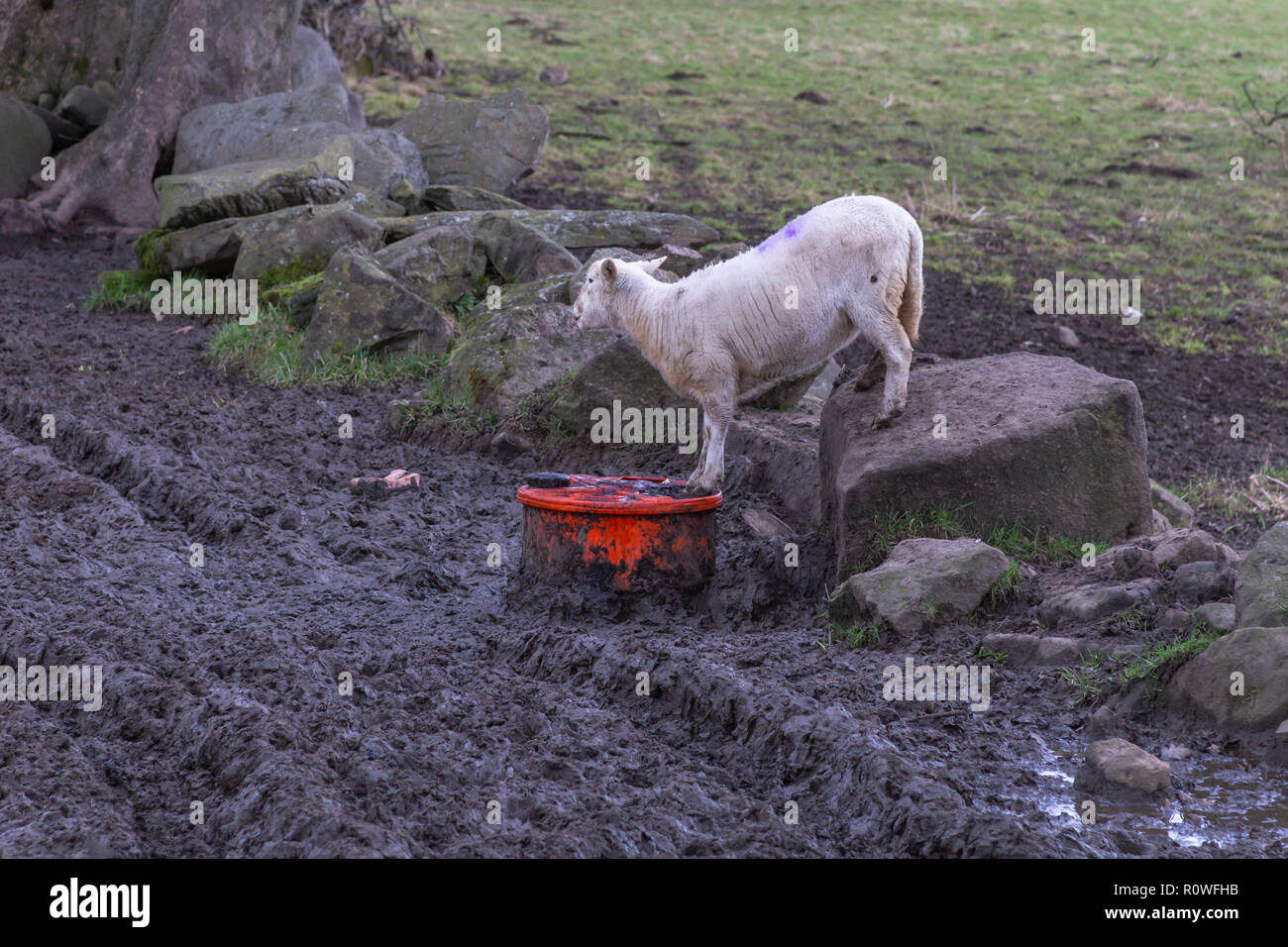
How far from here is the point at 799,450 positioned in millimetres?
7852

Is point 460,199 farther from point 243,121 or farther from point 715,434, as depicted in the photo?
point 715,434

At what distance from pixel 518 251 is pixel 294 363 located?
2.09 metres

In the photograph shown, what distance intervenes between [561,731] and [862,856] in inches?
51.5

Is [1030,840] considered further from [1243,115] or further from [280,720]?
[1243,115]

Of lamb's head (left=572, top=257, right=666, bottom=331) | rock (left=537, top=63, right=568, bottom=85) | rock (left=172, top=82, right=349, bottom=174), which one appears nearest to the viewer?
lamb's head (left=572, top=257, right=666, bottom=331)

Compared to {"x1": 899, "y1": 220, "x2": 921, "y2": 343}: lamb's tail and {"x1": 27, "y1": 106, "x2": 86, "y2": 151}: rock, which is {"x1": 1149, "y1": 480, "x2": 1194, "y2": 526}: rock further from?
{"x1": 27, "y1": 106, "x2": 86, "y2": 151}: rock

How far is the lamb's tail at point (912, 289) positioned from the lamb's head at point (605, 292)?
4.33ft

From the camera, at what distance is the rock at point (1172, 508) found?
27.5ft

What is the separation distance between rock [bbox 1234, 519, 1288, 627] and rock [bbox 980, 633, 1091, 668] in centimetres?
62

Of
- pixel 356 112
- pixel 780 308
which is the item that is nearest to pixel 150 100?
pixel 356 112

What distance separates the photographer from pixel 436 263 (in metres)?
11.2

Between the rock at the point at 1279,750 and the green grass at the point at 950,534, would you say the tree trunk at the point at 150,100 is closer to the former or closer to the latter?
the green grass at the point at 950,534

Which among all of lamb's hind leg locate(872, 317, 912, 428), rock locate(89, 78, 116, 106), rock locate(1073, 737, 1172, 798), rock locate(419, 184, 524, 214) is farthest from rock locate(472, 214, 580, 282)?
rock locate(89, 78, 116, 106)

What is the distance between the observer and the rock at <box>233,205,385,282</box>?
1205cm
